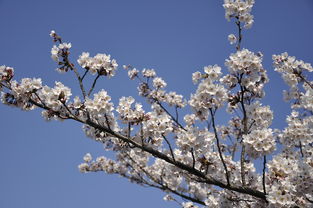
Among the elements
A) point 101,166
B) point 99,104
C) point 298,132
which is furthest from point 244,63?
point 101,166

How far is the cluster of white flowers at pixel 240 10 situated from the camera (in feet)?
21.3

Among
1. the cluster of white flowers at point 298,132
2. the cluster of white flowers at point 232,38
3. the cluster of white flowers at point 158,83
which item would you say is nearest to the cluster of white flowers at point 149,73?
the cluster of white flowers at point 158,83

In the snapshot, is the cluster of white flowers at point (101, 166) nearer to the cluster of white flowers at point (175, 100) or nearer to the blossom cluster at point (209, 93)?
the cluster of white flowers at point (175, 100)

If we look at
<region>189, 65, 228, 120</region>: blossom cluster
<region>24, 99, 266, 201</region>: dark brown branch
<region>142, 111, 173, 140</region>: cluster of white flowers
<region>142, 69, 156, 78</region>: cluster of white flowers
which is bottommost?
<region>24, 99, 266, 201</region>: dark brown branch

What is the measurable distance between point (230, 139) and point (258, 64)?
5336 millimetres

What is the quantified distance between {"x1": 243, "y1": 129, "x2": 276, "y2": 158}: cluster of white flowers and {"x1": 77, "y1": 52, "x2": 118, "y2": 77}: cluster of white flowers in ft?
10.4

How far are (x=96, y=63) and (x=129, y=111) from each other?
1.29 m

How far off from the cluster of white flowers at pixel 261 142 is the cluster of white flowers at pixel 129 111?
204 cm

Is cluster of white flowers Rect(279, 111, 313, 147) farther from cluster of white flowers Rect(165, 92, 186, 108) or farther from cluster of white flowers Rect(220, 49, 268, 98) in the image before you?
cluster of white flowers Rect(165, 92, 186, 108)

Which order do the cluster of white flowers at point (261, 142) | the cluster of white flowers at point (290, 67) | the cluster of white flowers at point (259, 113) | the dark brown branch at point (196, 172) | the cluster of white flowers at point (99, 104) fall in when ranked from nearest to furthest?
the cluster of white flowers at point (261, 142) → the dark brown branch at point (196, 172) → the cluster of white flowers at point (99, 104) → the cluster of white flowers at point (259, 113) → the cluster of white flowers at point (290, 67)

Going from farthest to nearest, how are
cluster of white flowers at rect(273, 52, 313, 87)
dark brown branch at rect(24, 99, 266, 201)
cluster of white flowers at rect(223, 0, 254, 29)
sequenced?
cluster of white flowers at rect(273, 52, 313, 87)
cluster of white flowers at rect(223, 0, 254, 29)
dark brown branch at rect(24, 99, 266, 201)

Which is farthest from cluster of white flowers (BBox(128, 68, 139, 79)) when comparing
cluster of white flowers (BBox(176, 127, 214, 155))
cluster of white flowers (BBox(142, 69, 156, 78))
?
cluster of white flowers (BBox(176, 127, 214, 155))

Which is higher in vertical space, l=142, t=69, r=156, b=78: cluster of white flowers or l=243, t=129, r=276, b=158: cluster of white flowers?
l=142, t=69, r=156, b=78: cluster of white flowers

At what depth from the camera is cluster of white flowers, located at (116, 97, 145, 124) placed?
17.2ft
